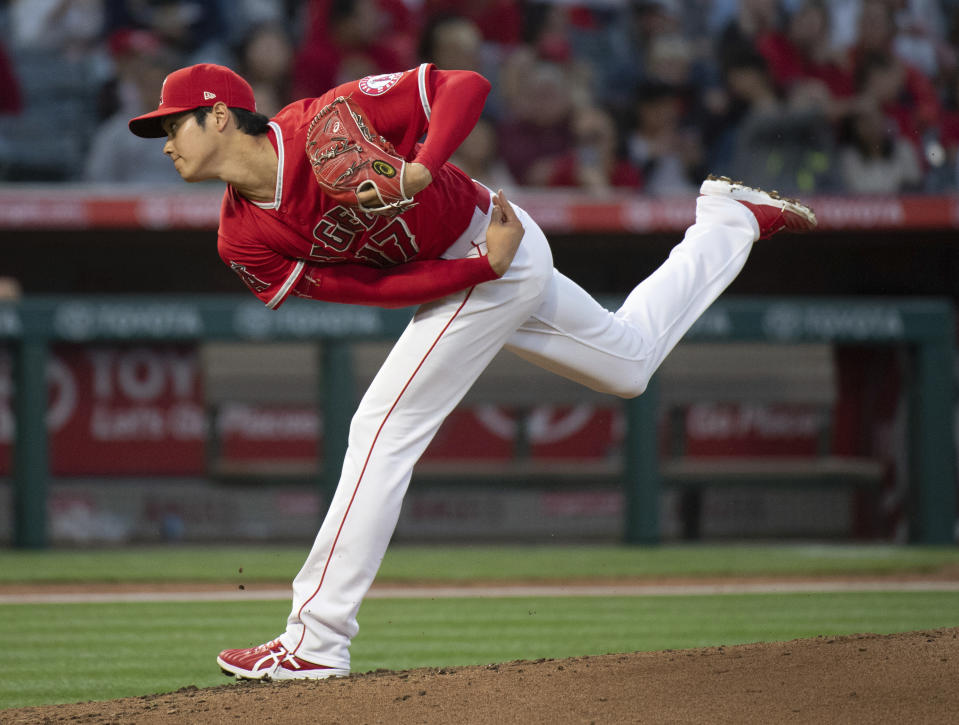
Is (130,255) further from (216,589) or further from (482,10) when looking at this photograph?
(216,589)

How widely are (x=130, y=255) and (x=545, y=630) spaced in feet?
18.1

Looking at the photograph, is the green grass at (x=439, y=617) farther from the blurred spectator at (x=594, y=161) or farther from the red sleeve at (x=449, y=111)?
the blurred spectator at (x=594, y=161)

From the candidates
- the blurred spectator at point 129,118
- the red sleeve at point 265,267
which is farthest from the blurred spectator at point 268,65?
the red sleeve at point 265,267

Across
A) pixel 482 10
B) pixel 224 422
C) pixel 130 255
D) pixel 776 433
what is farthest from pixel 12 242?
pixel 776 433

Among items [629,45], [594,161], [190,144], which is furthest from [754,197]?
[629,45]

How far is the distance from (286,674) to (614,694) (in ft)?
2.60

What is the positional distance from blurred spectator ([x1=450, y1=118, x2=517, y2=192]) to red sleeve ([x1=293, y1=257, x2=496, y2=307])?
225 inches

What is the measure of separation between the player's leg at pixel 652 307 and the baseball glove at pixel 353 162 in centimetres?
60

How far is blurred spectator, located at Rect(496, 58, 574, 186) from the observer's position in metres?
9.14

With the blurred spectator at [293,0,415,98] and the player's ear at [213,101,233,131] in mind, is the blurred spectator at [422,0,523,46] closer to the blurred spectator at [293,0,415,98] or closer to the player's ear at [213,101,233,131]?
the blurred spectator at [293,0,415,98]

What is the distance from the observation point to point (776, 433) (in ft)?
31.6

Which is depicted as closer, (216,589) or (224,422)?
(216,589)

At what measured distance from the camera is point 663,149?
9430mm

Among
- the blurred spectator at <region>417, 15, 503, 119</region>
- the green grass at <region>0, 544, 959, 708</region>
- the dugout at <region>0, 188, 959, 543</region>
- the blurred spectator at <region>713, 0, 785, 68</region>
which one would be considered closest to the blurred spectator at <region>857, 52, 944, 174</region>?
the blurred spectator at <region>713, 0, 785, 68</region>
